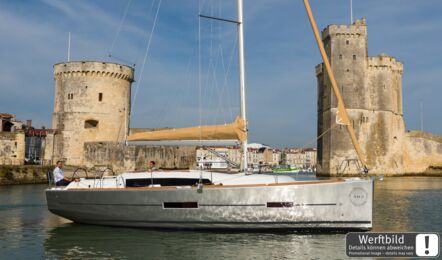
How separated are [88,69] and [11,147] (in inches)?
332

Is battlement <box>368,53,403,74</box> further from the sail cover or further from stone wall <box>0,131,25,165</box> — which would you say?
the sail cover

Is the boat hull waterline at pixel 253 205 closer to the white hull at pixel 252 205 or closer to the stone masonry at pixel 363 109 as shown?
the white hull at pixel 252 205

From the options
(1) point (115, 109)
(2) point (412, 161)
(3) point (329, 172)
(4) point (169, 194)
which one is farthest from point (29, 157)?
(2) point (412, 161)

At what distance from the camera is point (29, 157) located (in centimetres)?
4688

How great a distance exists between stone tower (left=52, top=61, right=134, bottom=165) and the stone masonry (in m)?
23.2

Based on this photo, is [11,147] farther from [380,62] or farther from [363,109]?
[380,62]

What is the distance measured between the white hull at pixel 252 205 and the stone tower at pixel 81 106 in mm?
25548

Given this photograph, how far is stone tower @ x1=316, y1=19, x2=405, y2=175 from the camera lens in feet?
155

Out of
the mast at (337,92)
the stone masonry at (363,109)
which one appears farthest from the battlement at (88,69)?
the mast at (337,92)

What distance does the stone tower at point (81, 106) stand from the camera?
116 feet

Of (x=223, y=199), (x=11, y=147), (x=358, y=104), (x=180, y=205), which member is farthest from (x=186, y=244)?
(x=358, y=104)

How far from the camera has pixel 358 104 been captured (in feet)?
160

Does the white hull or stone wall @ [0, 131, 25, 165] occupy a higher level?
stone wall @ [0, 131, 25, 165]

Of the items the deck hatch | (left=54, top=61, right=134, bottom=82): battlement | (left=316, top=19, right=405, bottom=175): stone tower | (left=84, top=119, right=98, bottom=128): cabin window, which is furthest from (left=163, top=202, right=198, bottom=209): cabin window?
(left=316, top=19, right=405, bottom=175): stone tower
